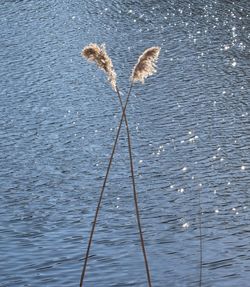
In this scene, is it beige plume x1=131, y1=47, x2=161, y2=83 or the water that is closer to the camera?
beige plume x1=131, y1=47, x2=161, y2=83

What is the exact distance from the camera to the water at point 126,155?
13.5 meters

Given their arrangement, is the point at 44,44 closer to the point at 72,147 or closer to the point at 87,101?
the point at 87,101

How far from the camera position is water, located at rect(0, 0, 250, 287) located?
1355 cm

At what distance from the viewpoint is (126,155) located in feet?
61.6

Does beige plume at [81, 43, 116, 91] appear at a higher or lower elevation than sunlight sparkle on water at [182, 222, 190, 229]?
lower

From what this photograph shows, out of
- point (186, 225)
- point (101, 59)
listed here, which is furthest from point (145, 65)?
point (186, 225)

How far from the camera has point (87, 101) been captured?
76.8 feet

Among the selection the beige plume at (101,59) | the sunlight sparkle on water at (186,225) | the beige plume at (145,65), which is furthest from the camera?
the sunlight sparkle on water at (186,225)

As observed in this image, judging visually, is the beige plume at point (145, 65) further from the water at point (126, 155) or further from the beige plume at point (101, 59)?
the water at point (126, 155)

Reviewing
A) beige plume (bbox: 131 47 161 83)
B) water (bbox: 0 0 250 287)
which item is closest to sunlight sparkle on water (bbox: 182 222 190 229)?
water (bbox: 0 0 250 287)

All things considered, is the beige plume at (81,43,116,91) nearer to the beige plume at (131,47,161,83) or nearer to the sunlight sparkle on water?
the beige plume at (131,47,161,83)

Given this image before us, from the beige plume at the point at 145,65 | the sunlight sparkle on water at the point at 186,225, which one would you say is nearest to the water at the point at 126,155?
the sunlight sparkle on water at the point at 186,225

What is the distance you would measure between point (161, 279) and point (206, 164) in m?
5.45

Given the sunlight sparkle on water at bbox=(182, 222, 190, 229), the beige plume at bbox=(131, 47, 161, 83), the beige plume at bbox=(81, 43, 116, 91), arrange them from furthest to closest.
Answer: the sunlight sparkle on water at bbox=(182, 222, 190, 229) → the beige plume at bbox=(131, 47, 161, 83) → the beige plume at bbox=(81, 43, 116, 91)
